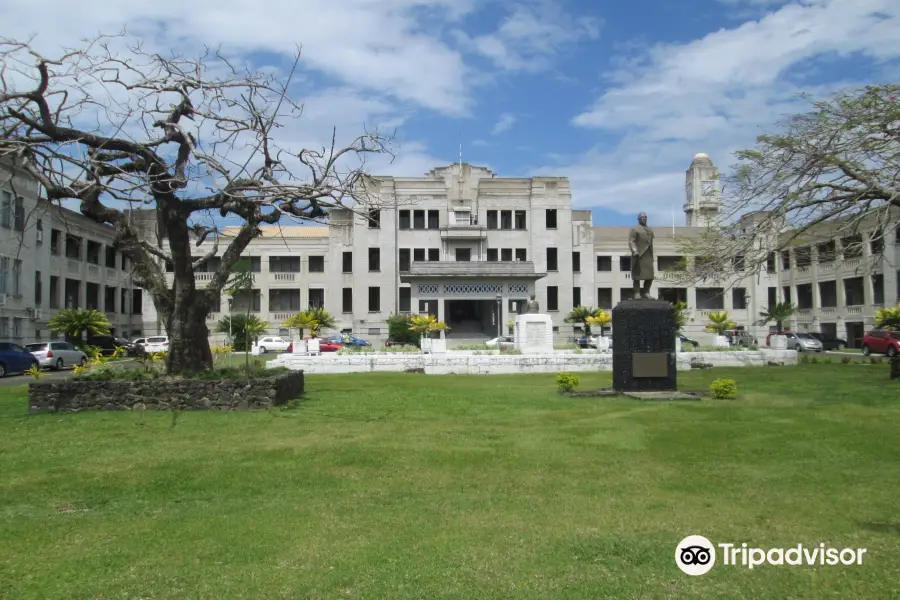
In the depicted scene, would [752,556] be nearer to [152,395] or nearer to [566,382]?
[566,382]

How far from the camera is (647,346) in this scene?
1662cm

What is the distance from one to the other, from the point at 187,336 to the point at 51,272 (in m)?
38.7

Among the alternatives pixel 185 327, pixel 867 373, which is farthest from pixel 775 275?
pixel 185 327

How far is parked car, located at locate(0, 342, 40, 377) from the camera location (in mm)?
31641

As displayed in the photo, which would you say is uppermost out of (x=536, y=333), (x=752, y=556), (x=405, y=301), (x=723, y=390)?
(x=405, y=301)

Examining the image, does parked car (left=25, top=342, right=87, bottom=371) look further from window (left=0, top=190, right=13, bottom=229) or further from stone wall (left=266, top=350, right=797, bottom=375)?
stone wall (left=266, top=350, right=797, bottom=375)

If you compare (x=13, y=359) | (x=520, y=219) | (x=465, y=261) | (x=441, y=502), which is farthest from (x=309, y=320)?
(x=441, y=502)

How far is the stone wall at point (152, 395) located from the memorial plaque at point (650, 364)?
26.1ft

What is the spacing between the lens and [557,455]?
31.8ft

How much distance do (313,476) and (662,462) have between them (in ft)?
14.2

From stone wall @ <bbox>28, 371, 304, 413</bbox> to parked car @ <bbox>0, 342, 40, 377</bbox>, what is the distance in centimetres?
1894

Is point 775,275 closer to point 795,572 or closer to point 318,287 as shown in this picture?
point 318,287

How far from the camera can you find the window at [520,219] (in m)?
62.2

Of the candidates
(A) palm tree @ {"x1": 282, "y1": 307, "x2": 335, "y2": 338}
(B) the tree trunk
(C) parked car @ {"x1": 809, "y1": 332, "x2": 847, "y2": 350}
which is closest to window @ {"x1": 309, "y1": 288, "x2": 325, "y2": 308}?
(A) palm tree @ {"x1": 282, "y1": 307, "x2": 335, "y2": 338}
